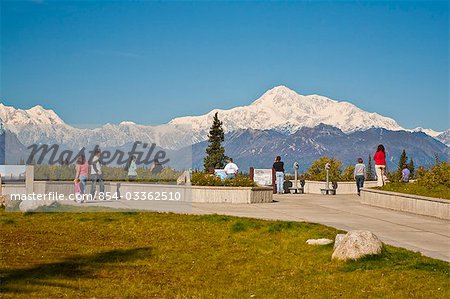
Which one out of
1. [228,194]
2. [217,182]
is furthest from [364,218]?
[217,182]

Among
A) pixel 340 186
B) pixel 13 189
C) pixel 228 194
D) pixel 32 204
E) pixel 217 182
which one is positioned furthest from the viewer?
pixel 340 186

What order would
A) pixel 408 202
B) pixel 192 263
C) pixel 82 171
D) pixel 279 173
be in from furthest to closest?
pixel 279 173 < pixel 82 171 < pixel 408 202 < pixel 192 263

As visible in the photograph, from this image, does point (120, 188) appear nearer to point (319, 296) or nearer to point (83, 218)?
point (83, 218)

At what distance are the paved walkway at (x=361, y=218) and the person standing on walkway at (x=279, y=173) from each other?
198 inches

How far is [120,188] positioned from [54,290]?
70.2 feet

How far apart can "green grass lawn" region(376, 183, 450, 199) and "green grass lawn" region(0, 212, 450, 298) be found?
825 centimetres

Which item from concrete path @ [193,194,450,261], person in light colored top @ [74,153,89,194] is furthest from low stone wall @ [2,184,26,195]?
concrete path @ [193,194,450,261]

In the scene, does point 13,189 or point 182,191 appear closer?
point 182,191

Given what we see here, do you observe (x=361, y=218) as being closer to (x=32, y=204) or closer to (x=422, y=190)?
(x=422, y=190)

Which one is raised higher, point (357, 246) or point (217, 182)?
point (217, 182)

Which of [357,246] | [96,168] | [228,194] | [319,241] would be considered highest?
[96,168]

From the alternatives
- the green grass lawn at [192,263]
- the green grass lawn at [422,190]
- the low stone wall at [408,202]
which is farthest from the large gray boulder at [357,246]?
the green grass lawn at [422,190]

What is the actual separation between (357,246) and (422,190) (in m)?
13.5

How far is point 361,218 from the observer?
890 inches
